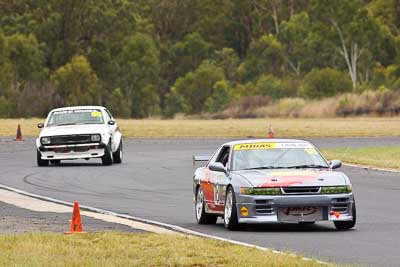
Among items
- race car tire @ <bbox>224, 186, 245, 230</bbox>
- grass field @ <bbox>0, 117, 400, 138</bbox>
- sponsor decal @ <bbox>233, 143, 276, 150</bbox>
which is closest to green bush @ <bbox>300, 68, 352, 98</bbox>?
grass field @ <bbox>0, 117, 400, 138</bbox>

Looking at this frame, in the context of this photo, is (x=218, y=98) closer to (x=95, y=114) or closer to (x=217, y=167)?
(x=95, y=114)

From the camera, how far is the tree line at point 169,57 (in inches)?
3868

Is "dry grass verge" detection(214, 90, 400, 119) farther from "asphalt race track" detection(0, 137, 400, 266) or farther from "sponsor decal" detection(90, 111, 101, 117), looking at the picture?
"sponsor decal" detection(90, 111, 101, 117)

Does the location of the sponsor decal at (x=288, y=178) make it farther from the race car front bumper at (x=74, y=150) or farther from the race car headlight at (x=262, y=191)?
the race car front bumper at (x=74, y=150)

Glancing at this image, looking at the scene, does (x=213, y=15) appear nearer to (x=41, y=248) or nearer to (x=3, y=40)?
(x=3, y=40)

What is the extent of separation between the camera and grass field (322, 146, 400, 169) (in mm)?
35506

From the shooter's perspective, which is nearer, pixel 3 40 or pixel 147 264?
pixel 147 264

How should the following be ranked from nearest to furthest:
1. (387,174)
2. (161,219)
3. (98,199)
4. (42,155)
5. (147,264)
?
(147,264) → (161,219) → (98,199) → (387,174) → (42,155)

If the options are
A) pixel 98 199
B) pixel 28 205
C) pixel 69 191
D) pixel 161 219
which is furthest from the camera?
pixel 69 191

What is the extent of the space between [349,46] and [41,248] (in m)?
91.8

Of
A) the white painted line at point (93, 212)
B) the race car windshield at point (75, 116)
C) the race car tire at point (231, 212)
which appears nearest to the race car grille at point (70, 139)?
the race car windshield at point (75, 116)

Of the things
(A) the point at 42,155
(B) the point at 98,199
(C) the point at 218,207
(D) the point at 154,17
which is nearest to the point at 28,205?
(B) the point at 98,199

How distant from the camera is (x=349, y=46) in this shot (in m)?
105

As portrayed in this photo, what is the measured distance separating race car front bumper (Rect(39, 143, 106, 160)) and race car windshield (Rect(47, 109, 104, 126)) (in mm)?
1273
